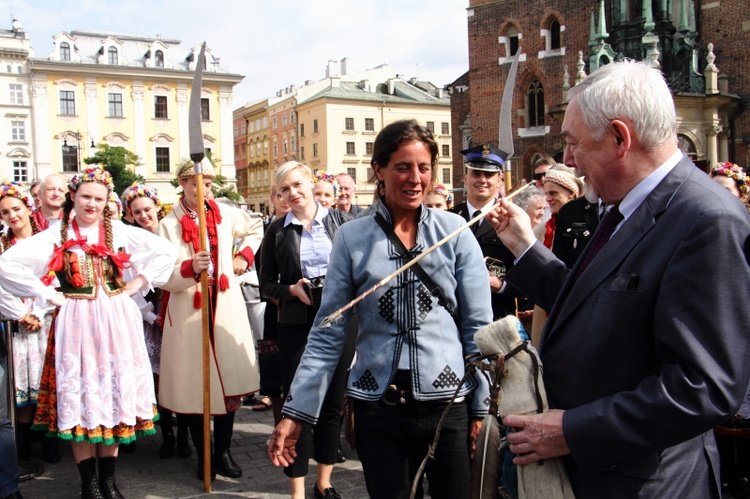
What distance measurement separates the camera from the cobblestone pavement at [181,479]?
485 centimetres

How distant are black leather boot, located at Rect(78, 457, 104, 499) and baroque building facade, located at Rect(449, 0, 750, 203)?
18.3m

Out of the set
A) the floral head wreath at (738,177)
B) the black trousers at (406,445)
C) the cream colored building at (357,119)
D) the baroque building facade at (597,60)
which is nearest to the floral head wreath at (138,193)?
the black trousers at (406,445)

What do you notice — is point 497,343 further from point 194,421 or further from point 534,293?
point 194,421

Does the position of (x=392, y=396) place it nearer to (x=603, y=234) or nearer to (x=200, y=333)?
(x=603, y=234)

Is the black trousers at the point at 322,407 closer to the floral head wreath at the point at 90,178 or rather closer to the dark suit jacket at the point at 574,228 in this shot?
the dark suit jacket at the point at 574,228

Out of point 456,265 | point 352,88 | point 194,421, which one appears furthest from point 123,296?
point 352,88

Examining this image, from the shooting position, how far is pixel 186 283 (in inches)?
202

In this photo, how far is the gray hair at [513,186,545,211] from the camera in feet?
16.7

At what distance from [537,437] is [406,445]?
41.2 inches

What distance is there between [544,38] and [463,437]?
2832 cm

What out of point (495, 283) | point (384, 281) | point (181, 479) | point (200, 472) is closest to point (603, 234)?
point (384, 281)

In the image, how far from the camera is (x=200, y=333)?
5.23m

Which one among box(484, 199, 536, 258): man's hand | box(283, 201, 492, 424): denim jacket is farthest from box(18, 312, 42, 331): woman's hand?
box(484, 199, 536, 258): man's hand

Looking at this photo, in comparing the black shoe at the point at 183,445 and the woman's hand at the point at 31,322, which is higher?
the woman's hand at the point at 31,322
